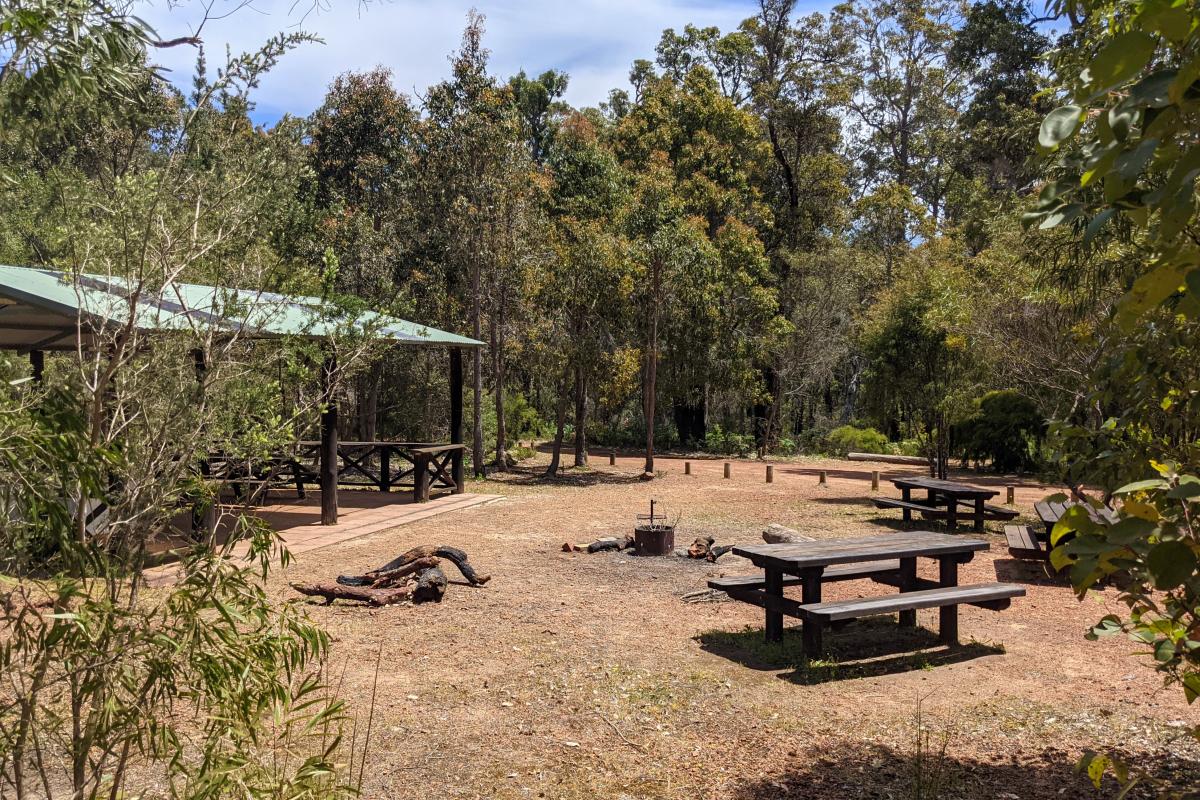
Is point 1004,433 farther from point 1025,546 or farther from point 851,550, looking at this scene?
point 851,550

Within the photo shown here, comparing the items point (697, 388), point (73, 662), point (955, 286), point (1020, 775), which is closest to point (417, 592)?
point (1020, 775)

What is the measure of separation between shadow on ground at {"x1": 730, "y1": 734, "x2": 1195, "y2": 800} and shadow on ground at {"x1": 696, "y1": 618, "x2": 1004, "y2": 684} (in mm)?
1270

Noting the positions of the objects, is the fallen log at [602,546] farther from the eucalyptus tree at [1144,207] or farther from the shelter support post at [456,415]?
the eucalyptus tree at [1144,207]

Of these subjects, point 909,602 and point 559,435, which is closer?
point 909,602

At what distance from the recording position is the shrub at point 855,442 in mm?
26767

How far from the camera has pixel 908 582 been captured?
23.7 ft

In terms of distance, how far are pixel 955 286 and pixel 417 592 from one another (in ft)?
38.5

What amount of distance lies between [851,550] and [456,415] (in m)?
10.3

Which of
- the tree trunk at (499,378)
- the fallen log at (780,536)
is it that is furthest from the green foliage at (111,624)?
the tree trunk at (499,378)

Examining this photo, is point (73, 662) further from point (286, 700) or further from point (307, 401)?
point (307, 401)

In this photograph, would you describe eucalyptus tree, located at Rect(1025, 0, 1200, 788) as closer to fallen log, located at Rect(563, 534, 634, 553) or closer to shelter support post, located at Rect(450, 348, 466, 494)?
fallen log, located at Rect(563, 534, 634, 553)

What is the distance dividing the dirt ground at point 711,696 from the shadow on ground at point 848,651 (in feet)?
0.07

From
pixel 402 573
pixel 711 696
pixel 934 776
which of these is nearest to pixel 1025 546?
pixel 711 696

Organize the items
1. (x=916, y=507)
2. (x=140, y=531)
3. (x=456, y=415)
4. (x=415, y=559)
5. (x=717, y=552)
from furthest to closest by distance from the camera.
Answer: (x=456, y=415), (x=916, y=507), (x=717, y=552), (x=415, y=559), (x=140, y=531)
